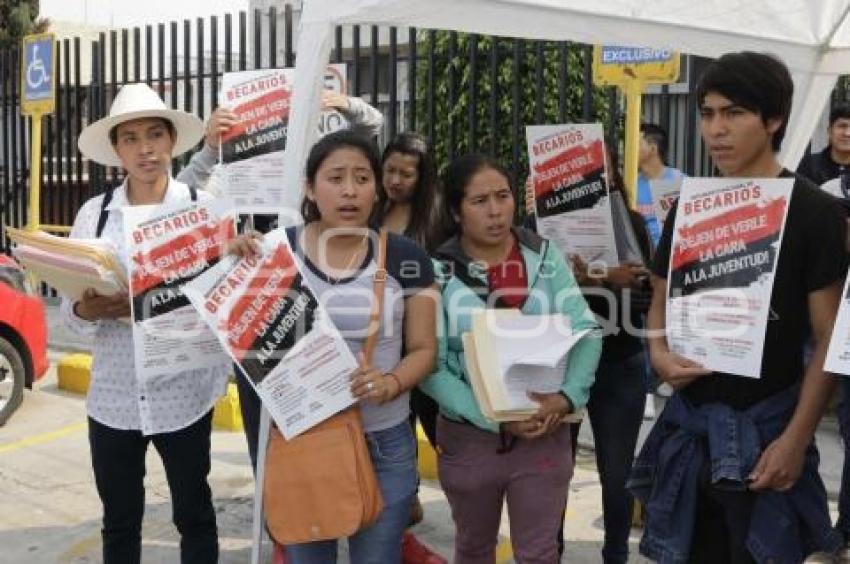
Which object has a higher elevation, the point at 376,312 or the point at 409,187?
the point at 409,187

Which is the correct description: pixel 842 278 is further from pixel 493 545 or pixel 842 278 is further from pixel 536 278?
pixel 493 545

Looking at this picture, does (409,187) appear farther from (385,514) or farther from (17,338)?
(17,338)

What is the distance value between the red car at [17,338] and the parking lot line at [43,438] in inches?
13.7

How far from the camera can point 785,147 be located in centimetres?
430

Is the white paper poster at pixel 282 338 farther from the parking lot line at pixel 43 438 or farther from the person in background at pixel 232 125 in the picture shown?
the parking lot line at pixel 43 438

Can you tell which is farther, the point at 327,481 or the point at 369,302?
the point at 369,302

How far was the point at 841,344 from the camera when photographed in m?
2.30

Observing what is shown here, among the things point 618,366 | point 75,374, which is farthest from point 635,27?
point 75,374

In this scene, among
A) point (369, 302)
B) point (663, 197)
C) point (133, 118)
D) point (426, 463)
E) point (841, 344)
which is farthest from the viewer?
point (663, 197)

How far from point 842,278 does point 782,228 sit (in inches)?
7.4

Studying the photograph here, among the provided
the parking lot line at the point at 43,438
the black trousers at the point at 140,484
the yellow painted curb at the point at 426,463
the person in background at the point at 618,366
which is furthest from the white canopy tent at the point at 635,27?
the parking lot line at the point at 43,438

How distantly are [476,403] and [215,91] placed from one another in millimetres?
7335

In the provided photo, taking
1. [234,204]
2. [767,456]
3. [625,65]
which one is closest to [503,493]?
[767,456]

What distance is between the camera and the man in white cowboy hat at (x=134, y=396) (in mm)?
3275
